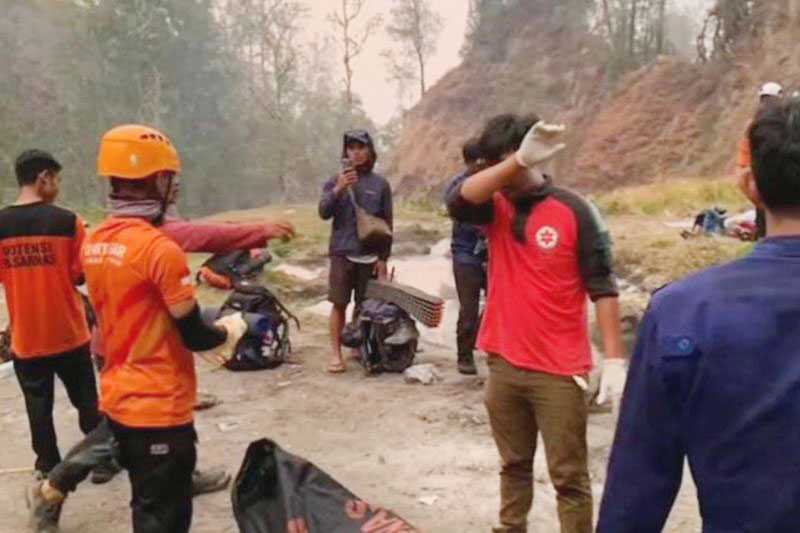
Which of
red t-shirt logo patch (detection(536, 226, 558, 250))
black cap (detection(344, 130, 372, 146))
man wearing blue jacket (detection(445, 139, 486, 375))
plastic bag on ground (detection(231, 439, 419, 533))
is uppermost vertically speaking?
black cap (detection(344, 130, 372, 146))

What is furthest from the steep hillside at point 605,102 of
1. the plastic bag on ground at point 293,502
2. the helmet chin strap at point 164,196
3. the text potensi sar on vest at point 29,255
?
the helmet chin strap at point 164,196

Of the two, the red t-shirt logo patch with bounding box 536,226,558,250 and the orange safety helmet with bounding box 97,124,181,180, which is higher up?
the orange safety helmet with bounding box 97,124,181,180

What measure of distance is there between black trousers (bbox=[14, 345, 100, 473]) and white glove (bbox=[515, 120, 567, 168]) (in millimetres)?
2519

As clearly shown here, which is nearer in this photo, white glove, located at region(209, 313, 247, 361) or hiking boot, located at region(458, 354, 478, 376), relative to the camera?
white glove, located at region(209, 313, 247, 361)

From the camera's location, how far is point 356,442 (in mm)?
4754

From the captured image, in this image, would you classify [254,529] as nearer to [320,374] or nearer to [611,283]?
[611,283]

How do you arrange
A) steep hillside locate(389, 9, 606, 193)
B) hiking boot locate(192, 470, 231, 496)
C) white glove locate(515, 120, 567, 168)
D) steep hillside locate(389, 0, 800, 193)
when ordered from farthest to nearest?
steep hillside locate(389, 9, 606, 193) < steep hillside locate(389, 0, 800, 193) < hiking boot locate(192, 470, 231, 496) < white glove locate(515, 120, 567, 168)

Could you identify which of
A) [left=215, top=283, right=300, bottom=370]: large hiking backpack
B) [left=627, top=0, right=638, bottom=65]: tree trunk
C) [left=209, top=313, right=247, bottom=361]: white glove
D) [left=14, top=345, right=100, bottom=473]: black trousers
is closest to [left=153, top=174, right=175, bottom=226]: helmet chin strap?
[left=209, top=313, right=247, bottom=361]: white glove

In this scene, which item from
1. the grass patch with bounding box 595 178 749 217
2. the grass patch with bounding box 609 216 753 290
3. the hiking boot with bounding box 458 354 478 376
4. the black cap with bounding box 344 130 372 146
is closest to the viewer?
the black cap with bounding box 344 130 372 146

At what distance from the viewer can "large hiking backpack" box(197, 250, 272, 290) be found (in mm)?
8008

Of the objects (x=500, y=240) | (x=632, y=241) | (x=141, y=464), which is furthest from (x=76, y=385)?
(x=632, y=241)

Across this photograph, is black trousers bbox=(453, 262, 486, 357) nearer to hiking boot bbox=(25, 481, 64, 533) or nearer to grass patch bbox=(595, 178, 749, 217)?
hiking boot bbox=(25, 481, 64, 533)

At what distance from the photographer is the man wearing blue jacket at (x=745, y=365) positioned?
1228 millimetres

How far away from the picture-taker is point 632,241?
486 inches
